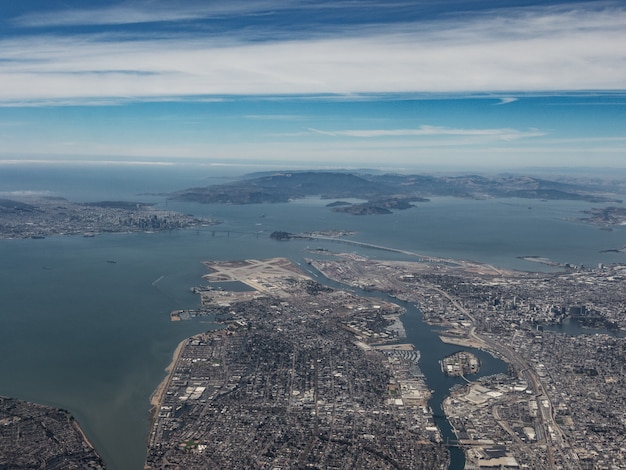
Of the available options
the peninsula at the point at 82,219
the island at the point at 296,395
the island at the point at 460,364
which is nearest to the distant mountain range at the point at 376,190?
the peninsula at the point at 82,219

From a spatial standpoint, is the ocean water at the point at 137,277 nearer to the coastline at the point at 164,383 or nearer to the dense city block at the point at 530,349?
the coastline at the point at 164,383

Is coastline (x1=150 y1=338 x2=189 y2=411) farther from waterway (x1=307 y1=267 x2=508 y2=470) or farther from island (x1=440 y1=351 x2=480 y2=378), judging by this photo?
island (x1=440 y1=351 x2=480 y2=378)

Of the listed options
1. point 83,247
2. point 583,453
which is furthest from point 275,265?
point 583,453

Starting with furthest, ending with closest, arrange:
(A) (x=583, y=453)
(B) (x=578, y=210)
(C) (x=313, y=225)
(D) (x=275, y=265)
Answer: (B) (x=578, y=210)
(C) (x=313, y=225)
(D) (x=275, y=265)
(A) (x=583, y=453)

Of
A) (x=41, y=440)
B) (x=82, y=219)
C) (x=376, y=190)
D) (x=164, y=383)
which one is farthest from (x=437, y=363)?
(x=376, y=190)

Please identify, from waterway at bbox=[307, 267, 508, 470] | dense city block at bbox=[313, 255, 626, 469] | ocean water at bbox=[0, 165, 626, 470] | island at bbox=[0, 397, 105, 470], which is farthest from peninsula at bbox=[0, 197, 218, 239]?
island at bbox=[0, 397, 105, 470]

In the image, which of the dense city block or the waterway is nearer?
the dense city block

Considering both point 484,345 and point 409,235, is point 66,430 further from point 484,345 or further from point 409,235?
point 409,235
